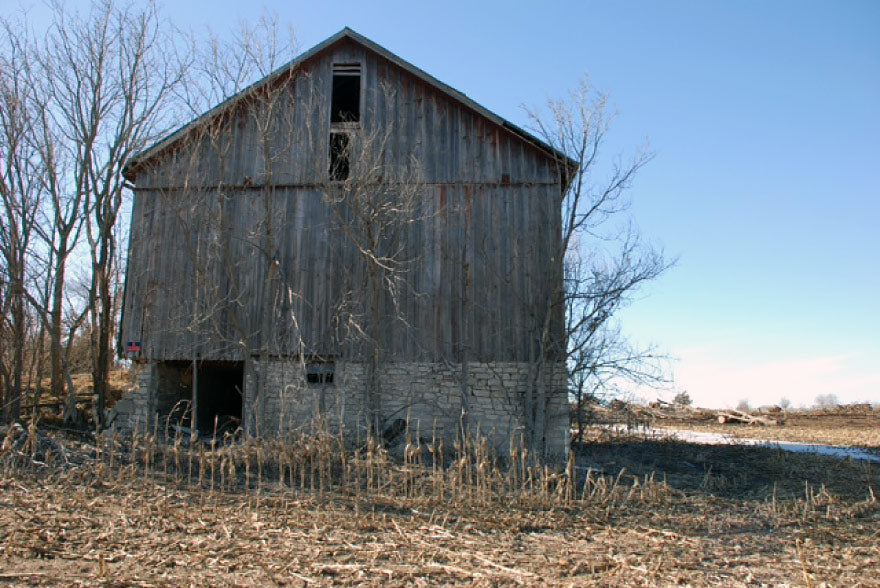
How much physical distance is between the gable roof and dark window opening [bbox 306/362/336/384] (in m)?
5.54

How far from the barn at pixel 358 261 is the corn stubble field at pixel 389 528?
9.50ft

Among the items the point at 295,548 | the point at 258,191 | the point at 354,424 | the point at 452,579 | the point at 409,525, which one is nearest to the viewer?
the point at 452,579

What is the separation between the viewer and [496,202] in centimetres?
1301

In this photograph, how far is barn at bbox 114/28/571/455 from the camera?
40.1 ft

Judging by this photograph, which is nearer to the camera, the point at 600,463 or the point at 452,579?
the point at 452,579

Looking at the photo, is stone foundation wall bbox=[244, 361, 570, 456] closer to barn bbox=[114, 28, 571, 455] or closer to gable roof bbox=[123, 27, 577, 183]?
barn bbox=[114, 28, 571, 455]

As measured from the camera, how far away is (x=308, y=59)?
13.7 meters

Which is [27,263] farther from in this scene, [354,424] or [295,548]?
[295,548]

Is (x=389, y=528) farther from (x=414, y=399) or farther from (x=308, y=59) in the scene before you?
(x=308, y=59)

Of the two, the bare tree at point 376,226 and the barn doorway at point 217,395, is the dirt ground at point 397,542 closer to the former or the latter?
the bare tree at point 376,226

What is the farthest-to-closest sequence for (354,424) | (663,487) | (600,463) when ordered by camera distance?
(354,424) < (600,463) < (663,487)

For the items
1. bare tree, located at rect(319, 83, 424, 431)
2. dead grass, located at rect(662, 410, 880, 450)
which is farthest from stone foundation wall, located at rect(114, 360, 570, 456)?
dead grass, located at rect(662, 410, 880, 450)

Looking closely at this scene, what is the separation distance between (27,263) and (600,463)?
12882 millimetres

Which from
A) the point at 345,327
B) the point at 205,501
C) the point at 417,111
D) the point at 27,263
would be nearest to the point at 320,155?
the point at 417,111
